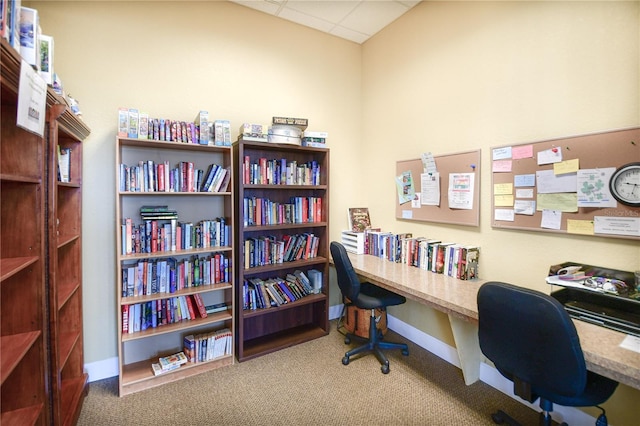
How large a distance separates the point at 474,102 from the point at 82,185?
118 inches

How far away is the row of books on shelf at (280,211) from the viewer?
8.38ft

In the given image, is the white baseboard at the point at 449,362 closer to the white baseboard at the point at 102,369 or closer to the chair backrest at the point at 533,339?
the white baseboard at the point at 102,369

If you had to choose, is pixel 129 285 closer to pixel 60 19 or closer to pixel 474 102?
pixel 60 19

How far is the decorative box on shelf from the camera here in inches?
119

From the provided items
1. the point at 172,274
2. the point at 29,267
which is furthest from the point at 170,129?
the point at 29,267

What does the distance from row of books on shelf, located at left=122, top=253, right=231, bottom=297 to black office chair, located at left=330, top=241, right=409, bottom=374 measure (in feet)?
3.07

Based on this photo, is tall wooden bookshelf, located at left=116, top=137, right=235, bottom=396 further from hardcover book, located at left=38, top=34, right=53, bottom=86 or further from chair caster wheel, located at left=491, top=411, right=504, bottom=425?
chair caster wheel, located at left=491, top=411, right=504, bottom=425

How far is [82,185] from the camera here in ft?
6.98

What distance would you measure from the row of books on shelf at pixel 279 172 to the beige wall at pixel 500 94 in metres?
0.79

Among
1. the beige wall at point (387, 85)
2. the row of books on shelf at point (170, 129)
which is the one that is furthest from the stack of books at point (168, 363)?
the row of books on shelf at point (170, 129)

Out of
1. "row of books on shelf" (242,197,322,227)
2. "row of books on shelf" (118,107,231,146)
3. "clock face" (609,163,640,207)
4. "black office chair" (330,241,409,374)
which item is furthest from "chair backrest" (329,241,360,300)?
"clock face" (609,163,640,207)

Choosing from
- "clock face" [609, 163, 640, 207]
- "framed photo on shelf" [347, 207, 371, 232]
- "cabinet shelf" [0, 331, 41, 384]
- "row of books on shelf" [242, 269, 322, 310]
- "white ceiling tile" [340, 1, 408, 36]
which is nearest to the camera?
"cabinet shelf" [0, 331, 41, 384]

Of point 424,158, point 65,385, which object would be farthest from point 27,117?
point 424,158

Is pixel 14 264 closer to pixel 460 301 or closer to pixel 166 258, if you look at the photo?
pixel 166 258
